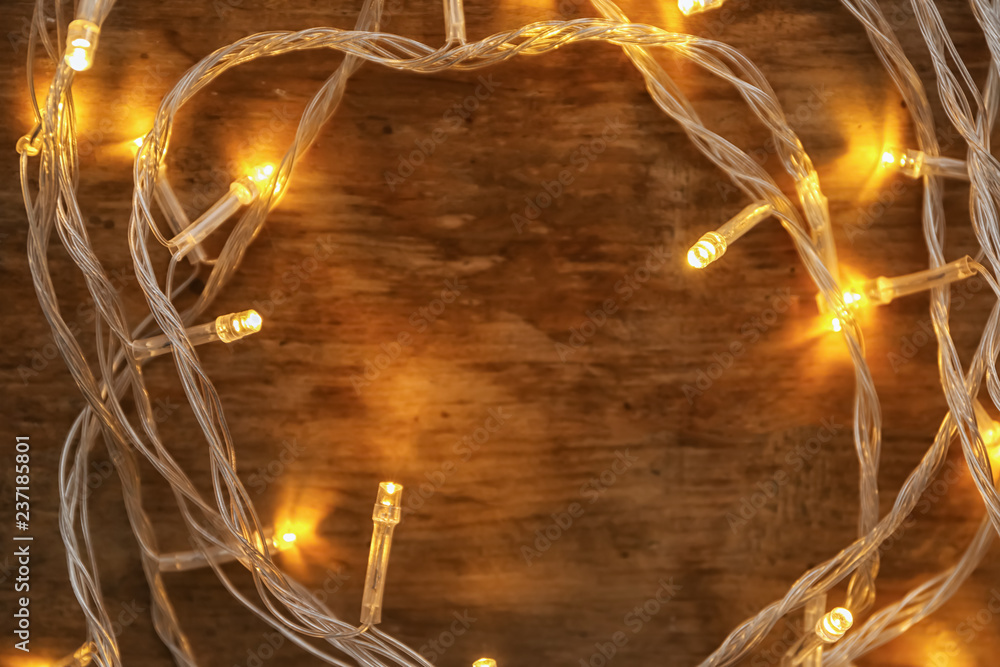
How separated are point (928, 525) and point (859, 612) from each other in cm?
20

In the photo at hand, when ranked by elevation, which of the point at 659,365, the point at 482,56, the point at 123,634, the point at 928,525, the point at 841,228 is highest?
the point at 482,56

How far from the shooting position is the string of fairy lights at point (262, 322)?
110 cm

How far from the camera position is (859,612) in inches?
46.2

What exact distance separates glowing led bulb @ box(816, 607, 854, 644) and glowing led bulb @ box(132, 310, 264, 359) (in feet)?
3.31

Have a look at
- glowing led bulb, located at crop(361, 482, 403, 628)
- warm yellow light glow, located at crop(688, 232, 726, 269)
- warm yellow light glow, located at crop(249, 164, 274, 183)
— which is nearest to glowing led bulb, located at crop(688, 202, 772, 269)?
warm yellow light glow, located at crop(688, 232, 726, 269)

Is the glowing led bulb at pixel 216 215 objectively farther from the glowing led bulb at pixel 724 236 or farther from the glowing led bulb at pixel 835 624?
the glowing led bulb at pixel 835 624

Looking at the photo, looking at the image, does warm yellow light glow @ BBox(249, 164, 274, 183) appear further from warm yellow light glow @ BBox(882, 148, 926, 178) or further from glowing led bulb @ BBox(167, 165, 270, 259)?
warm yellow light glow @ BBox(882, 148, 926, 178)

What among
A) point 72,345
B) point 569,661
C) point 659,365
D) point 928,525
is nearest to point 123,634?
point 72,345

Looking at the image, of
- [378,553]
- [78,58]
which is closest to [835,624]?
[378,553]

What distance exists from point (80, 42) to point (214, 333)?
479 millimetres

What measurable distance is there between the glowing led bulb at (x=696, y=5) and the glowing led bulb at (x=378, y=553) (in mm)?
953

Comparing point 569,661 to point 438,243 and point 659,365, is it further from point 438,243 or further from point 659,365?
point 438,243

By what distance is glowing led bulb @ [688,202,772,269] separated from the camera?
107 centimetres

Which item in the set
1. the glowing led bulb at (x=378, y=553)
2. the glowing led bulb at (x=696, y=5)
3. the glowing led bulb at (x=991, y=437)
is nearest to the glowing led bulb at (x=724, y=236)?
the glowing led bulb at (x=696, y=5)
